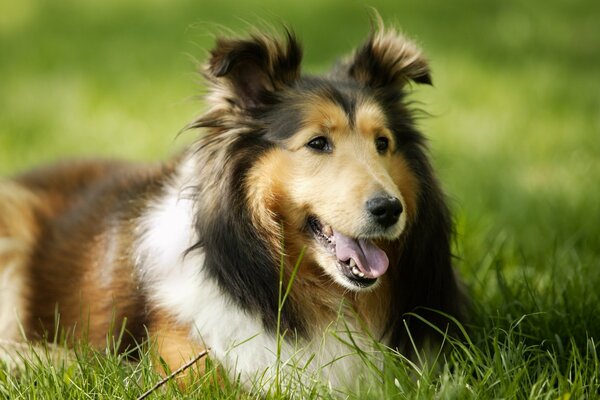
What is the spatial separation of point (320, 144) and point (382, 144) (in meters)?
0.28

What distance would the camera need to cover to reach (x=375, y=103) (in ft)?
11.8

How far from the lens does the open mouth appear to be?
3.40 metres

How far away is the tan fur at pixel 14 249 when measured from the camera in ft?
14.1

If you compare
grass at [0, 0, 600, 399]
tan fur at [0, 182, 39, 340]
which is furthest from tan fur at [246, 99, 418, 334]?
tan fur at [0, 182, 39, 340]

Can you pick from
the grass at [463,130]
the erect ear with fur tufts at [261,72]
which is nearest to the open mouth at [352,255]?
the grass at [463,130]

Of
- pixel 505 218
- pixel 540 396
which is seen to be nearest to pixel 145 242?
pixel 540 396

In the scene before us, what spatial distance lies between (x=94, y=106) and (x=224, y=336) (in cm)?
517

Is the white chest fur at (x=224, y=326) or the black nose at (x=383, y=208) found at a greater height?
the black nose at (x=383, y=208)

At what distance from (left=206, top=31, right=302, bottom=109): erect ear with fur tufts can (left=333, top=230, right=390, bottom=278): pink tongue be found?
2.18 feet

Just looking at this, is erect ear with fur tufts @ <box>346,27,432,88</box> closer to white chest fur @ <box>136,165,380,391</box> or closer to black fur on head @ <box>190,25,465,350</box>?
black fur on head @ <box>190,25,465,350</box>

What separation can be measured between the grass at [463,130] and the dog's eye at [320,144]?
2.10 ft

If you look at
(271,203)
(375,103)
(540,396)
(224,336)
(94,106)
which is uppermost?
(375,103)

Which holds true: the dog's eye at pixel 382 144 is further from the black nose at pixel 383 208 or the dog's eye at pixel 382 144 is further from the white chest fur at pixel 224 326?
the white chest fur at pixel 224 326

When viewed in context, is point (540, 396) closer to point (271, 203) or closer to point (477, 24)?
point (271, 203)
